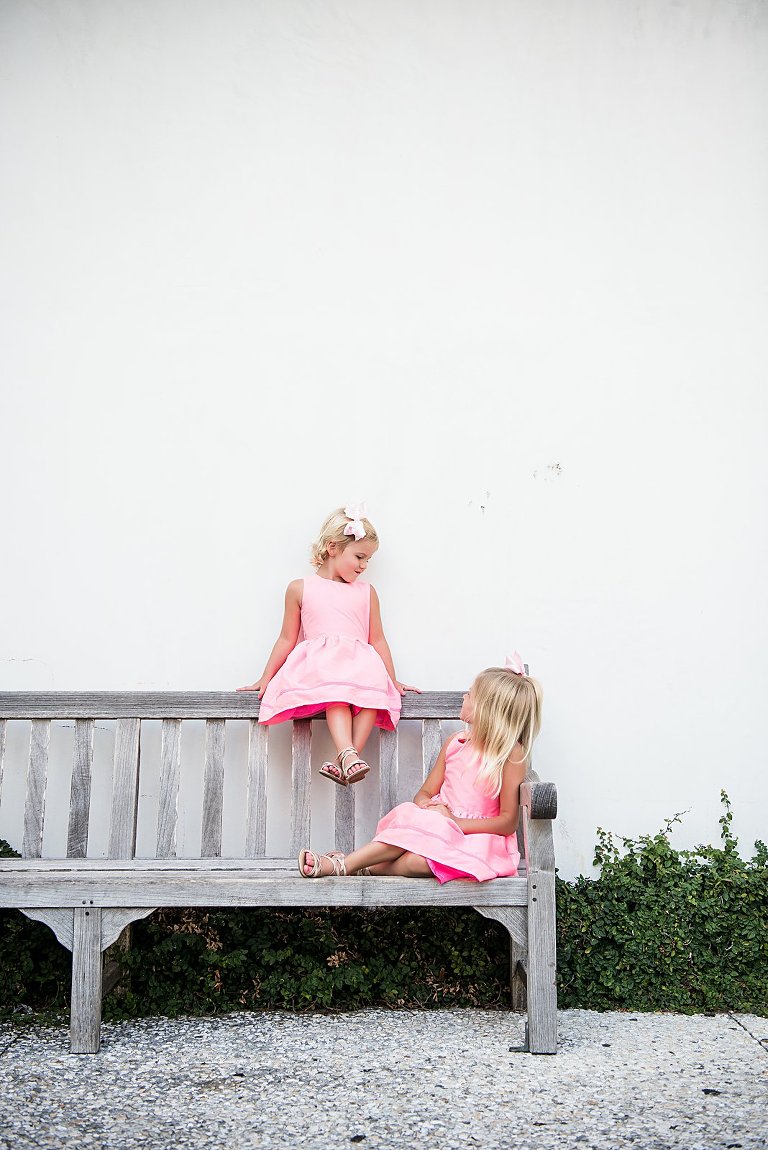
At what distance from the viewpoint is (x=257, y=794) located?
347 cm

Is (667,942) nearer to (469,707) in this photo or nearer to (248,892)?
(469,707)

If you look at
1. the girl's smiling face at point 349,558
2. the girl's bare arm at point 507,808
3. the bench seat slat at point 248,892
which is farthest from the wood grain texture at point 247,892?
the girl's smiling face at point 349,558

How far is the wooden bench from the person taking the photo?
296 cm

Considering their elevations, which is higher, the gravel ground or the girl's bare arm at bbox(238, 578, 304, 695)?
the girl's bare arm at bbox(238, 578, 304, 695)

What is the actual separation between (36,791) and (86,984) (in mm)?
783

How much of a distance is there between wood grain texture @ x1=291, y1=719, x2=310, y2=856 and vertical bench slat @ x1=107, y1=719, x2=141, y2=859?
565 millimetres

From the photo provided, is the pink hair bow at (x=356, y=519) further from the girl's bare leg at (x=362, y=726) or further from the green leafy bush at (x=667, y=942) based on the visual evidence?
the green leafy bush at (x=667, y=942)

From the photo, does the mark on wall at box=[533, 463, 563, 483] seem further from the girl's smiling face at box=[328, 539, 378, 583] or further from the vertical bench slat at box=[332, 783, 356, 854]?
the vertical bench slat at box=[332, 783, 356, 854]

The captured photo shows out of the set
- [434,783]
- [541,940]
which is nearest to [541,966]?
[541,940]

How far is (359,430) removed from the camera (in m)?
3.85

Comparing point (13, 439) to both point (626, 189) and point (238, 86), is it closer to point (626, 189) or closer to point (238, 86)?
point (238, 86)

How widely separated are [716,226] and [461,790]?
2.50 metres

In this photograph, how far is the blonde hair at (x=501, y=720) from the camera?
3.20 m

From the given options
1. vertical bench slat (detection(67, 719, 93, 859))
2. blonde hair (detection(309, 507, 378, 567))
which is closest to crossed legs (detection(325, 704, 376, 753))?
blonde hair (detection(309, 507, 378, 567))
